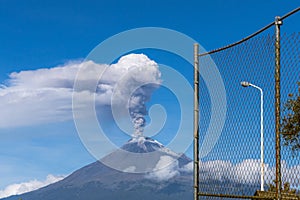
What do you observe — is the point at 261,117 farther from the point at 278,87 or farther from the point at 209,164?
the point at 209,164

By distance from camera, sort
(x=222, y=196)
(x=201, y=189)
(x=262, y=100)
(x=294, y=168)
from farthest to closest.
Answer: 1. (x=201, y=189)
2. (x=222, y=196)
3. (x=262, y=100)
4. (x=294, y=168)

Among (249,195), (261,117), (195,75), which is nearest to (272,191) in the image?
(249,195)

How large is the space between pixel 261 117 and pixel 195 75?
2743 millimetres

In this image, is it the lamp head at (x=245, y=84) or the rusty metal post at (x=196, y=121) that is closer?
the lamp head at (x=245, y=84)

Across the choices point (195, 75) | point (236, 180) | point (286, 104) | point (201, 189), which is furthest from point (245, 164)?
point (195, 75)

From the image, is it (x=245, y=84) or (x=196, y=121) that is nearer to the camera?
(x=245, y=84)

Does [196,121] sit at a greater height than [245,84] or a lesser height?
greater

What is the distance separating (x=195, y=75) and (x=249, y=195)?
10.1 feet

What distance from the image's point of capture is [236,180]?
32.2 feet

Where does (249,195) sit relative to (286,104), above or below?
below

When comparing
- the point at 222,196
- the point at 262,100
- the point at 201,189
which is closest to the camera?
the point at 262,100

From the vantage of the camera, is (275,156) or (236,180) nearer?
(275,156)

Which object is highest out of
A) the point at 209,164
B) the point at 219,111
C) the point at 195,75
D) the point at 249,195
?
the point at 195,75

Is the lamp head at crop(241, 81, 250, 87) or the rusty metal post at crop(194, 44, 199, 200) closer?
the lamp head at crop(241, 81, 250, 87)
